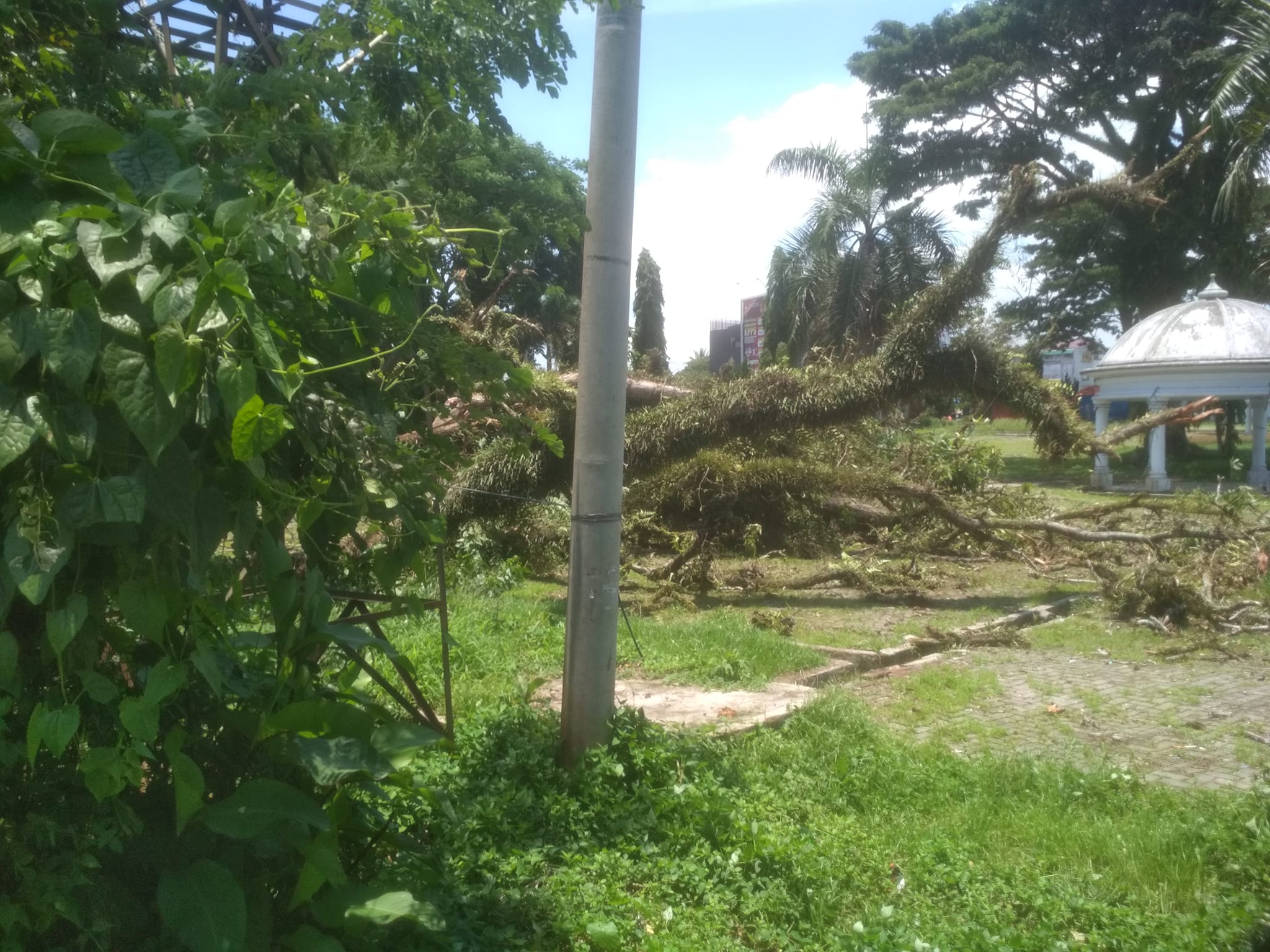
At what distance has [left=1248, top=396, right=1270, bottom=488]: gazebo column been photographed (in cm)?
2067

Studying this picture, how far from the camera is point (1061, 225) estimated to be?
29656 millimetres

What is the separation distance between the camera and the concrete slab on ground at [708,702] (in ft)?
18.9

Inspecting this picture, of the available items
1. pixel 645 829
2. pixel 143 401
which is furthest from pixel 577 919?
pixel 143 401

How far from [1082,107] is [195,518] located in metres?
30.3

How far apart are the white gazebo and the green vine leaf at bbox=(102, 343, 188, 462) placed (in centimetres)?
2015

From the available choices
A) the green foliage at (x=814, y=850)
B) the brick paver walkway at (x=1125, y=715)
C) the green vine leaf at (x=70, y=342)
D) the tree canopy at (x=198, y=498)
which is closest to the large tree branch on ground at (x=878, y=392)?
the brick paver walkway at (x=1125, y=715)

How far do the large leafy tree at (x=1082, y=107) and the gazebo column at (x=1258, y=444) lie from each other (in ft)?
21.5

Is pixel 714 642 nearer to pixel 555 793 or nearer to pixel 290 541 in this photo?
pixel 555 793

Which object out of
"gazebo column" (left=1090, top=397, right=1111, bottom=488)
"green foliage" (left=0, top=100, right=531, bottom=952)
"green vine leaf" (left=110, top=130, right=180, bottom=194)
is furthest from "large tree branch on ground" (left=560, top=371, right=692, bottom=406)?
"gazebo column" (left=1090, top=397, right=1111, bottom=488)

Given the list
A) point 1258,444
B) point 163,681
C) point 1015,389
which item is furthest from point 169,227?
point 1258,444

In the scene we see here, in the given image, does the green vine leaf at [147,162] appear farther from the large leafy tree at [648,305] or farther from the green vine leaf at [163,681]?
the large leafy tree at [648,305]

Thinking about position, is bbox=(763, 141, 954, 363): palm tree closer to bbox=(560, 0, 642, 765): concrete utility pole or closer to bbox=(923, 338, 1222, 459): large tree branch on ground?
bbox=(923, 338, 1222, 459): large tree branch on ground

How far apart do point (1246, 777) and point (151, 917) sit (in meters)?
4.89

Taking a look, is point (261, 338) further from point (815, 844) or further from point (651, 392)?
point (651, 392)
